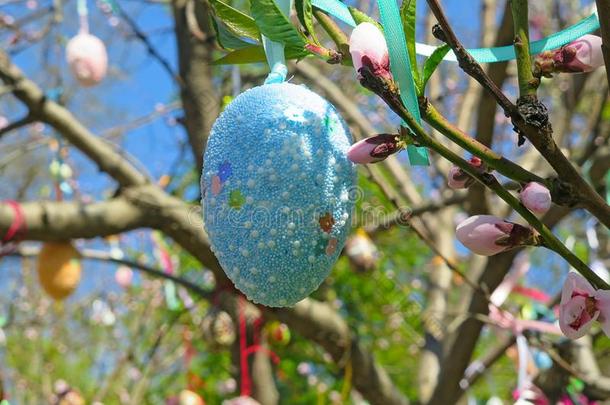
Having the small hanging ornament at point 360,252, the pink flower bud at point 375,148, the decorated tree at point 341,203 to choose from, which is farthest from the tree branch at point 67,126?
the pink flower bud at point 375,148

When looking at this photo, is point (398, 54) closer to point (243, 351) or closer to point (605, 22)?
point (605, 22)

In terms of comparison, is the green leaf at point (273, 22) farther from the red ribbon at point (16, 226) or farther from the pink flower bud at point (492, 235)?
the red ribbon at point (16, 226)

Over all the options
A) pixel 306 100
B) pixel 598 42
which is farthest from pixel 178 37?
pixel 598 42

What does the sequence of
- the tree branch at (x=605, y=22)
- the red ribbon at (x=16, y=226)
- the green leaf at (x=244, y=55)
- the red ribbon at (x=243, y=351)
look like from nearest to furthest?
1. the tree branch at (x=605, y=22)
2. the green leaf at (x=244, y=55)
3. the red ribbon at (x=16, y=226)
4. the red ribbon at (x=243, y=351)

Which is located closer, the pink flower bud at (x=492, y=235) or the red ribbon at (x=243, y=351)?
the pink flower bud at (x=492, y=235)

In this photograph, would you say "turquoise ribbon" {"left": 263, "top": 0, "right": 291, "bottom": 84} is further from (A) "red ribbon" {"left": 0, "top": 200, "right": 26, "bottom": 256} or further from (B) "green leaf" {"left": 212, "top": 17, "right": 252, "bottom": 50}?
Answer: (A) "red ribbon" {"left": 0, "top": 200, "right": 26, "bottom": 256}

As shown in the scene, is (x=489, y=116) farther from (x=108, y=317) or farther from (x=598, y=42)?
(x=108, y=317)

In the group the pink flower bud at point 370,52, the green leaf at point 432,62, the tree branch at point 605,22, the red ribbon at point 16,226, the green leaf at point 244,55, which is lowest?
the red ribbon at point 16,226
